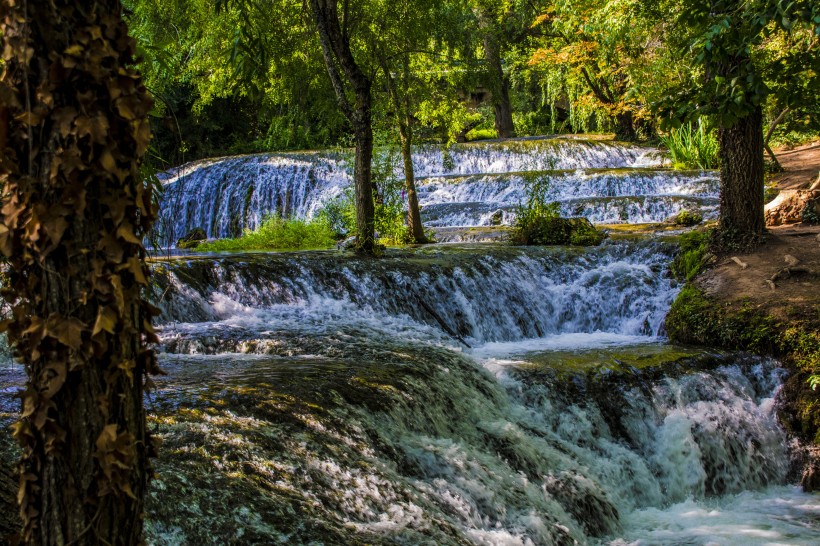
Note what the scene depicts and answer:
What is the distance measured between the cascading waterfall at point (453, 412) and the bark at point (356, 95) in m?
0.92

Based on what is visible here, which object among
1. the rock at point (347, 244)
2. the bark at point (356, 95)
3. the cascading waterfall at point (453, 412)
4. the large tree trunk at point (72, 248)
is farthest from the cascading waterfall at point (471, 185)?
the large tree trunk at point (72, 248)

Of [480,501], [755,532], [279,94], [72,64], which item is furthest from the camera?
[279,94]

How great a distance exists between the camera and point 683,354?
7.09 meters

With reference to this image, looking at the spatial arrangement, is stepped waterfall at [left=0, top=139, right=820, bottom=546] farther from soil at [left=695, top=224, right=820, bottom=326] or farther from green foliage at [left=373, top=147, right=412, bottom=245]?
green foliage at [left=373, top=147, right=412, bottom=245]

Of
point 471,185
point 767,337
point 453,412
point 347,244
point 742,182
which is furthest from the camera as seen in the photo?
point 471,185

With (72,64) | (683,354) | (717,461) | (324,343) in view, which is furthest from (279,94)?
(72,64)

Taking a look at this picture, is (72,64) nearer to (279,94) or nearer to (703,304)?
(703,304)

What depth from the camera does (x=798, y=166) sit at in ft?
50.2

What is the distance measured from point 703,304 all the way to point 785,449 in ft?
6.85

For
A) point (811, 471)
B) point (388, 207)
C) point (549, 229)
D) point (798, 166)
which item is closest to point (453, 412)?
point (811, 471)

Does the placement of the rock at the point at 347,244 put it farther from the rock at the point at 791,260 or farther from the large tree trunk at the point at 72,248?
the large tree trunk at the point at 72,248

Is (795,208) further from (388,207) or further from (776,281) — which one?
(388,207)

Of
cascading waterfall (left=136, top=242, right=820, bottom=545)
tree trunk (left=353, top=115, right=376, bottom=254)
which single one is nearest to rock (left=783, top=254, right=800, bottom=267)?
cascading waterfall (left=136, top=242, right=820, bottom=545)

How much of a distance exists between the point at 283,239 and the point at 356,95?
529 cm
